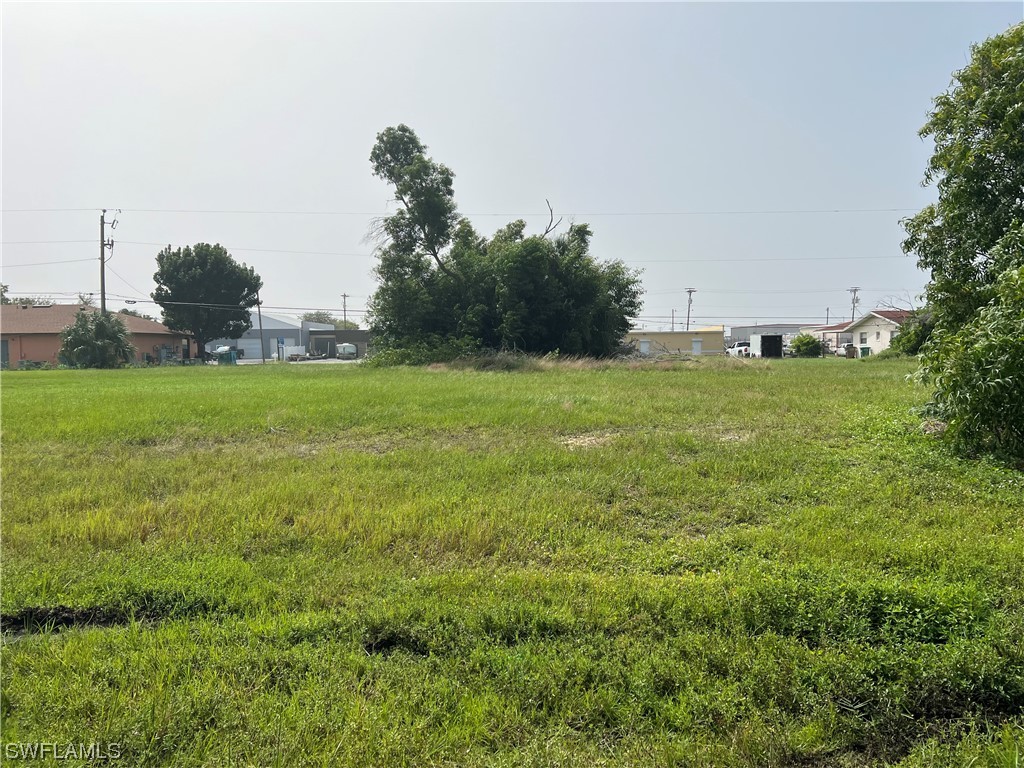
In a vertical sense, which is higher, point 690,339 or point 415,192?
point 415,192

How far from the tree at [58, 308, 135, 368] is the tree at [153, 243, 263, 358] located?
10.4 m

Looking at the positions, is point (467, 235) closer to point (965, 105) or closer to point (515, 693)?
point (965, 105)

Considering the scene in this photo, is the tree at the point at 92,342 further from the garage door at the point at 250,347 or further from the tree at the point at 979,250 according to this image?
the tree at the point at 979,250

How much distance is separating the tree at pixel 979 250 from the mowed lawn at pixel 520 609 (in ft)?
2.58

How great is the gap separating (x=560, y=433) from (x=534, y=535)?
525 centimetres

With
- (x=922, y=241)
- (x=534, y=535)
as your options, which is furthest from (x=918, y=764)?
(x=922, y=241)

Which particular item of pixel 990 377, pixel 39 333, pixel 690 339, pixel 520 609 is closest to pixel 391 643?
pixel 520 609

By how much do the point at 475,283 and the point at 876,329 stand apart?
40654mm

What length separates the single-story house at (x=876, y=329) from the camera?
52125 millimetres

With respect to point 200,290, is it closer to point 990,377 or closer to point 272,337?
point 272,337

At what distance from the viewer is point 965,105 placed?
10.1 metres

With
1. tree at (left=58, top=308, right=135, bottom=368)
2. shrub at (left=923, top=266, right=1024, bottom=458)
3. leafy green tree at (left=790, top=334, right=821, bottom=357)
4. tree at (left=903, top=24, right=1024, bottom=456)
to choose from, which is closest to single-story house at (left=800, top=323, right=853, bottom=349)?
leafy green tree at (left=790, top=334, right=821, bottom=357)

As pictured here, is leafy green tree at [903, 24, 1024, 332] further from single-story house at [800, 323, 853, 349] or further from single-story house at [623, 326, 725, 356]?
single-story house at [800, 323, 853, 349]

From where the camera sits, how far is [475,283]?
36.0 metres
